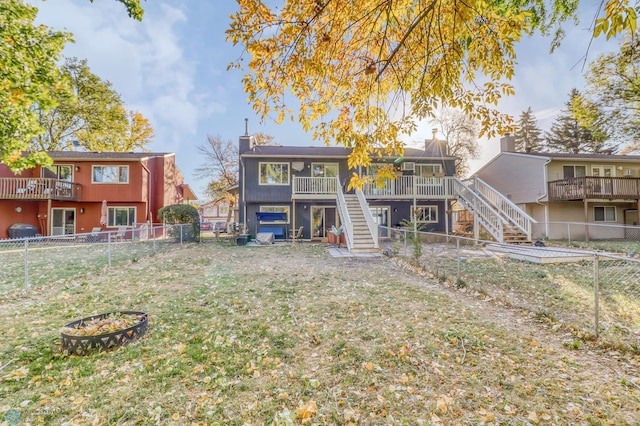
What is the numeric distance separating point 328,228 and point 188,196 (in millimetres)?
17521

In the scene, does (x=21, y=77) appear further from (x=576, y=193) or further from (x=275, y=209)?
(x=576, y=193)

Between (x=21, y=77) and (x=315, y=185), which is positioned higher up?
(x=21, y=77)

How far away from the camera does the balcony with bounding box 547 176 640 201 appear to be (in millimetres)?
16141

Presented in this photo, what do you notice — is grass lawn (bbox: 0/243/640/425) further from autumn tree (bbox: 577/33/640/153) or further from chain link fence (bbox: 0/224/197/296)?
autumn tree (bbox: 577/33/640/153)

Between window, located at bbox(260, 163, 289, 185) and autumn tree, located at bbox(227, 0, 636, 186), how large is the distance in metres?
12.8

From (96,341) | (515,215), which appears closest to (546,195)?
(515,215)

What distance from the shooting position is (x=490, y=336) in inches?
154

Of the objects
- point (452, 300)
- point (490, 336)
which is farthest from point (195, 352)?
point (452, 300)

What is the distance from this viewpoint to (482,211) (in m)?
14.5

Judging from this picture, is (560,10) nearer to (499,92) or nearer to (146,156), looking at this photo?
(499,92)

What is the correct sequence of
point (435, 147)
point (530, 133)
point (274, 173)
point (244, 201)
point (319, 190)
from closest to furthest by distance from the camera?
point (319, 190) → point (244, 201) → point (274, 173) → point (435, 147) → point (530, 133)

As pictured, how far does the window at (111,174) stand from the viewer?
61.0ft

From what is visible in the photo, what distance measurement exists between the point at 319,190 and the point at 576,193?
46.9 feet

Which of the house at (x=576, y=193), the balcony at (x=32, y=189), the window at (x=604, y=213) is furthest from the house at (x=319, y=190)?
the balcony at (x=32, y=189)
